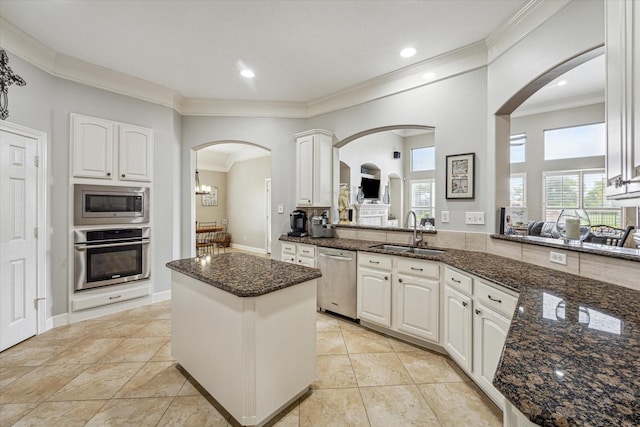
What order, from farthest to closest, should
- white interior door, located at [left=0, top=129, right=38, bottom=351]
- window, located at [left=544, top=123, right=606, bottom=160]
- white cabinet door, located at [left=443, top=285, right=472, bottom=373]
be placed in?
window, located at [left=544, top=123, right=606, bottom=160] → white interior door, located at [left=0, top=129, right=38, bottom=351] → white cabinet door, located at [left=443, top=285, right=472, bottom=373]

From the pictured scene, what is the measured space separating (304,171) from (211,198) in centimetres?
584

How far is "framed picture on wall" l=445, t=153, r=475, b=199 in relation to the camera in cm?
277

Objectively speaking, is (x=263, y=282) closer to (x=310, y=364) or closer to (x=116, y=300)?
(x=310, y=364)

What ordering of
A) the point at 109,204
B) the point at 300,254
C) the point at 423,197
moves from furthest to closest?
the point at 423,197
the point at 300,254
the point at 109,204

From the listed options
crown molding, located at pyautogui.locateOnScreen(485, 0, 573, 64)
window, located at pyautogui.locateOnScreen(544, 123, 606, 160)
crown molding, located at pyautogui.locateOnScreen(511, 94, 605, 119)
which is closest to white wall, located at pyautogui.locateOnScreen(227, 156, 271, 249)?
crown molding, located at pyautogui.locateOnScreen(485, 0, 573, 64)

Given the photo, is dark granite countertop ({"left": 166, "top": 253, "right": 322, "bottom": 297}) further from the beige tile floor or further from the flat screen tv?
the flat screen tv

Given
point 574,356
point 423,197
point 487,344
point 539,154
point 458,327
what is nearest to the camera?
point 574,356

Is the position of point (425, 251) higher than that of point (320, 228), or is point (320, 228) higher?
point (320, 228)

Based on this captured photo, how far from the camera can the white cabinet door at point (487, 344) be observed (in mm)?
1700

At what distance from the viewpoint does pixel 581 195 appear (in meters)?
5.84

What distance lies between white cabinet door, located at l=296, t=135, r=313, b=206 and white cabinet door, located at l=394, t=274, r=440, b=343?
1.82 meters

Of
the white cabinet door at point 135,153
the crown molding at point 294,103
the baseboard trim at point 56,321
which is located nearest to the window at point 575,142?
the crown molding at point 294,103

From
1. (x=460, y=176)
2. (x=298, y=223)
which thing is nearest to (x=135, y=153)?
(x=298, y=223)

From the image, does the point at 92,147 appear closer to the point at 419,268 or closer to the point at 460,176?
the point at 419,268
